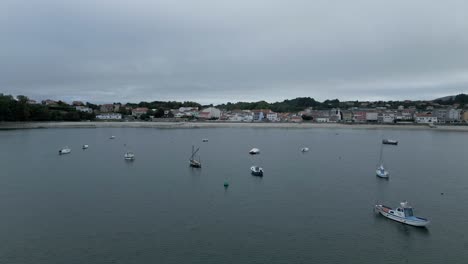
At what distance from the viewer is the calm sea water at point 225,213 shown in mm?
14586

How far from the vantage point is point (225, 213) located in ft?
63.7

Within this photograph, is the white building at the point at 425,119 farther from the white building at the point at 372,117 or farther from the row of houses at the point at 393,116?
the white building at the point at 372,117

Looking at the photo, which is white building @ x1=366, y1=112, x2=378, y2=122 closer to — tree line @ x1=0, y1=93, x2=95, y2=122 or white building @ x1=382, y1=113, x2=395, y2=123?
white building @ x1=382, y1=113, x2=395, y2=123

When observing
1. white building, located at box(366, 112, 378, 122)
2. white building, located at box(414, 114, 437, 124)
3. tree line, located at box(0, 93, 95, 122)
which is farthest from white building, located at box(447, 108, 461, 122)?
tree line, located at box(0, 93, 95, 122)

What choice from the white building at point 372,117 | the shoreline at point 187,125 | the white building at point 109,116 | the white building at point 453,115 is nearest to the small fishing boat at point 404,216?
the shoreline at point 187,125

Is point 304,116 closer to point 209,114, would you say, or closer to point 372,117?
point 372,117

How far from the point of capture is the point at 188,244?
1523 cm

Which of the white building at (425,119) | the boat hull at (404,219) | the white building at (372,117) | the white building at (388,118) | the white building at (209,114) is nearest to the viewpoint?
the boat hull at (404,219)

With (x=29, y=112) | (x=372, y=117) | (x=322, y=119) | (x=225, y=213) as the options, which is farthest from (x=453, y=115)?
(x=29, y=112)

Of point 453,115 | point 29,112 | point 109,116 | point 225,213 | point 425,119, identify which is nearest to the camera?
point 225,213

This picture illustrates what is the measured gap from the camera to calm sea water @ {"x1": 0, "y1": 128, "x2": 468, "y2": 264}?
14.6 meters

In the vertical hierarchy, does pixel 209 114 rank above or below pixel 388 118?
above

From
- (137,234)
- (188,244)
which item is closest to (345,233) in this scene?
(188,244)

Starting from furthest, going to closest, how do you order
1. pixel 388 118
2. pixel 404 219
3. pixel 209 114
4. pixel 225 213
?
1. pixel 209 114
2. pixel 388 118
3. pixel 225 213
4. pixel 404 219
